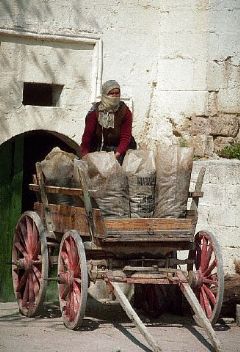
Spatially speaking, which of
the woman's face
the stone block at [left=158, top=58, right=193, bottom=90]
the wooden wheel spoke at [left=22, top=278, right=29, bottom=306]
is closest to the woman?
the woman's face

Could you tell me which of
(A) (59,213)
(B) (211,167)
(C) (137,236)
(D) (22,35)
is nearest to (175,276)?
(C) (137,236)

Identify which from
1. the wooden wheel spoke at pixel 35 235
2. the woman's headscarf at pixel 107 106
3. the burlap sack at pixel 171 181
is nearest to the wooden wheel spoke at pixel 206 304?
the burlap sack at pixel 171 181

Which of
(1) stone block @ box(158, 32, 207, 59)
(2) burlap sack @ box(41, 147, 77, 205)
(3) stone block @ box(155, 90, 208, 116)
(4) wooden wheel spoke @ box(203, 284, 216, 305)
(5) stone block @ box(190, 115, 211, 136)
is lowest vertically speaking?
(4) wooden wheel spoke @ box(203, 284, 216, 305)

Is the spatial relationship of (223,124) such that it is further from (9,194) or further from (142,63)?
(9,194)

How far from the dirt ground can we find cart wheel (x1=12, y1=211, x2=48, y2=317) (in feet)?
0.60

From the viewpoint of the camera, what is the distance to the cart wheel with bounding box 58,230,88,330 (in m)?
7.07

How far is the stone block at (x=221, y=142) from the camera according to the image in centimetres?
962

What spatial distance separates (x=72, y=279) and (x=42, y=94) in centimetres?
363

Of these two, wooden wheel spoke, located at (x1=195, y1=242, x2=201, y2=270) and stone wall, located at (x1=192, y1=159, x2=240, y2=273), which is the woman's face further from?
wooden wheel spoke, located at (x1=195, y1=242, x2=201, y2=270)

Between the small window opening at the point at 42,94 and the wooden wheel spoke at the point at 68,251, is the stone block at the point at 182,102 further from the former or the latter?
the wooden wheel spoke at the point at 68,251

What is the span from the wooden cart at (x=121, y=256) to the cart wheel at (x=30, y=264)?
1 centimetres

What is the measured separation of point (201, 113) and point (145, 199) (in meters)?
2.44

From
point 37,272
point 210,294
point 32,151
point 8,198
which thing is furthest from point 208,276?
point 32,151

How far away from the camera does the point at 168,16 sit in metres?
9.78
